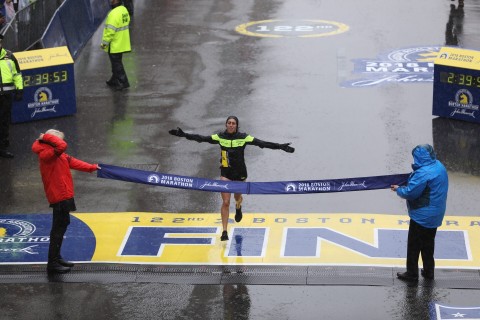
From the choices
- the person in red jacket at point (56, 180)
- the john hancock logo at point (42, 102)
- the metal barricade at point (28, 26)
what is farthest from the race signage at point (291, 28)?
the person in red jacket at point (56, 180)

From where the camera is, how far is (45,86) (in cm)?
1892

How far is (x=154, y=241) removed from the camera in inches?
535

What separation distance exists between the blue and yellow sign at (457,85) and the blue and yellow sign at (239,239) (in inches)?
175

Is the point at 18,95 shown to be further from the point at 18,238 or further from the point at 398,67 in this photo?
the point at 398,67

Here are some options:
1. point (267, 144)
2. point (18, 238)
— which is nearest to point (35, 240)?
point (18, 238)

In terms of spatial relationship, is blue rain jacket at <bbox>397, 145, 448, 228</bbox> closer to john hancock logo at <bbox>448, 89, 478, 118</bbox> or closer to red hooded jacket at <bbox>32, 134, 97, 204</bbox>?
red hooded jacket at <bbox>32, 134, 97, 204</bbox>

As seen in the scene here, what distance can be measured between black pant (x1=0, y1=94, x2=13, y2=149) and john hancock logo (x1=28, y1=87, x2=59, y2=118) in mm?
1420

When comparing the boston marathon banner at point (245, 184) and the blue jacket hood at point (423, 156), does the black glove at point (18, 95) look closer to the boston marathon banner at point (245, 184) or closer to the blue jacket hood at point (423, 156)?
the boston marathon banner at point (245, 184)

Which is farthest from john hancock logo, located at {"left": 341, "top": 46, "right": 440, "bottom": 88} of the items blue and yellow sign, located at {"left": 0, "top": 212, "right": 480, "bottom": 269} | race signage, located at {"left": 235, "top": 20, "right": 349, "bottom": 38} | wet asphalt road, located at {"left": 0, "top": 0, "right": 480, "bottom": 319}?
blue and yellow sign, located at {"left": 0, "top": 212, "right": 480, "bottom": 269}

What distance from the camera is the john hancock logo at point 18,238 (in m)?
13.4

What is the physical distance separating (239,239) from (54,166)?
8.82 feet

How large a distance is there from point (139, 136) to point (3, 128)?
7.77ft

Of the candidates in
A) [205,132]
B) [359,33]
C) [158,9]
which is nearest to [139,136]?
[205,132]

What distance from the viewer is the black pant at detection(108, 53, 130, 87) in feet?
68.3
